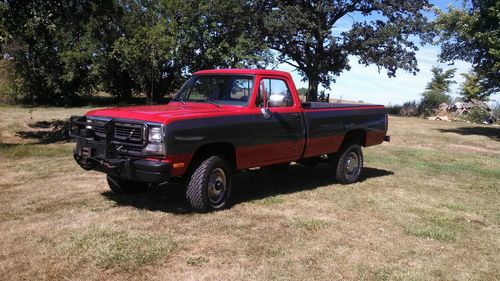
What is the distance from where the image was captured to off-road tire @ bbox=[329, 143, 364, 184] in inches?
352

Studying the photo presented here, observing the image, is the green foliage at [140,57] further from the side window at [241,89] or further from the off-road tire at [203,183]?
the off-road tire at [203,183]

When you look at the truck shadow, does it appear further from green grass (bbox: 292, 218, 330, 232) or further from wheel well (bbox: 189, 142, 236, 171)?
green grass (bbox: 292, 218, 330, 232)

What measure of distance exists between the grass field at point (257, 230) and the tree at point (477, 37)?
10.8m

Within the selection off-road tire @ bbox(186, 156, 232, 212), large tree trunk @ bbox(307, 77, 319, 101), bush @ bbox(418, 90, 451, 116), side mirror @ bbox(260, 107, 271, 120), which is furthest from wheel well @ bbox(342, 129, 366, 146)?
bush @ bbox(418, 90, 451, 116)

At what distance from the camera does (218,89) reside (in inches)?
291

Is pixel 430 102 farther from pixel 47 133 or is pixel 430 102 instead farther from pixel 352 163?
pixel 352 163

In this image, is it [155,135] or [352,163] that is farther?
[352,163]

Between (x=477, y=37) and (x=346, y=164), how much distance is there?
12840 millimetres

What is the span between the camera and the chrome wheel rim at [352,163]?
30.0 ft

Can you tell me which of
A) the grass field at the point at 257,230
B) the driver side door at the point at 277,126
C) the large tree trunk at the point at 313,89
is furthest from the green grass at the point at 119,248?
the large tree trunk at the point at 313,89

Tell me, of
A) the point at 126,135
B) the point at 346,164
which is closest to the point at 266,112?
the point at 126,135

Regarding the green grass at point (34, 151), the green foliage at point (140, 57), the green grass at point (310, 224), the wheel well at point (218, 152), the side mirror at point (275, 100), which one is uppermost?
the green foliage at point (140, 57)

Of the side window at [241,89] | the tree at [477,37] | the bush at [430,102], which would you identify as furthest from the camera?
the bush at [430,102]

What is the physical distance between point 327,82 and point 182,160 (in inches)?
1258
